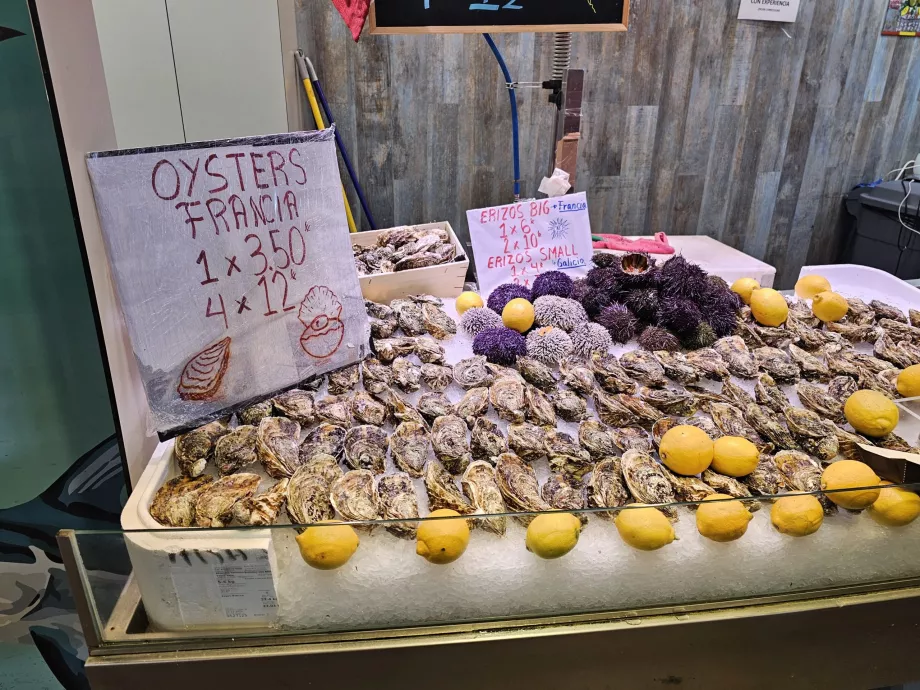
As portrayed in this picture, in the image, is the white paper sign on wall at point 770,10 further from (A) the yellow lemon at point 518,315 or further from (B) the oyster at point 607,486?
(B) the oyster at point 607,486

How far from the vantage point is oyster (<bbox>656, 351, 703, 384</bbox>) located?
125cm

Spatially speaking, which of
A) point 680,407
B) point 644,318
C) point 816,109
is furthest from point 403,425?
point 816,109

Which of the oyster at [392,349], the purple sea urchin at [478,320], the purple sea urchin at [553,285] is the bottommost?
the oyster at [392,349]

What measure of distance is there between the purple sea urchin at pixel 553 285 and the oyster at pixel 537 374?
0.30m

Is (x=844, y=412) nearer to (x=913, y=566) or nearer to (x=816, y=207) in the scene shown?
(x=913, y=566)

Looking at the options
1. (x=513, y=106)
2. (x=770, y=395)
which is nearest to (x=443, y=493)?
(x=770, y=395)

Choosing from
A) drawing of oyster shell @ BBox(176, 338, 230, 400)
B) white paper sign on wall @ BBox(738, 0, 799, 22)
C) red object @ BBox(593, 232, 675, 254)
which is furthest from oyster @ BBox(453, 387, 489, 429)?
white paper sign on wall @ BBox(738, 0, 799, 22)

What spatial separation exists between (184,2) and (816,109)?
282cm

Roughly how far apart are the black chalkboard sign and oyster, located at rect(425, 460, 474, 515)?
1.09 m

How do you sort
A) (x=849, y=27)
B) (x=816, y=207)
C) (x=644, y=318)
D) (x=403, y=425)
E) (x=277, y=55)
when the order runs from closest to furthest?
(x=403, y=425)
(x=644, y=318)
(x=277, y=55)
(x=849, y=27)
(x=816, y=207)

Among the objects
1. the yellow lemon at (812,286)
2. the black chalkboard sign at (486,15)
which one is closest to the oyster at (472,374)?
the black chalkboard sign at (486,15)

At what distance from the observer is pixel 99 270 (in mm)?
926

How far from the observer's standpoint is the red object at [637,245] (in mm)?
2203

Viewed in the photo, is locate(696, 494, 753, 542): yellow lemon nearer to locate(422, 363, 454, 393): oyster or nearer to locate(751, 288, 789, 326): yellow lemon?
locate(422, 363, 454, 393): oyster
